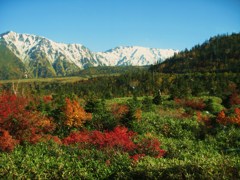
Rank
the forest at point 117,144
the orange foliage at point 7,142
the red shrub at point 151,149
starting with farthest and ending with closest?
the orange foliage at point 7,142, the red shrub at point 151,149, the forest at point 117,144

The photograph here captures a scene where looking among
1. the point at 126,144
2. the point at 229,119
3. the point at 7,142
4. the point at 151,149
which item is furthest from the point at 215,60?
the point at 7,142

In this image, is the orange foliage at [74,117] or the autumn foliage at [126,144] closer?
the autumn foliage at [126,144]

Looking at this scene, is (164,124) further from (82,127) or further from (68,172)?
(68,172)

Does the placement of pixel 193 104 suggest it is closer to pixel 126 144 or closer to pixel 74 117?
pixel 74 117

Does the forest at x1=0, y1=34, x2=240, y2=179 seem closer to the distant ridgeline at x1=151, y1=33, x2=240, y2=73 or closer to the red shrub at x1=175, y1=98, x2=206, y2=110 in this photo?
the red shrub at x1=175, y1=98, x2=206, y2=110

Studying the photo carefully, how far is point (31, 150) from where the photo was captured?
79.2 ft

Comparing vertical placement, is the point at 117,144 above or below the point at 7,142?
below

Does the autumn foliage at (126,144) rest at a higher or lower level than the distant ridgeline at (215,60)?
lower

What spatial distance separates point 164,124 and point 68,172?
2209 centimetres

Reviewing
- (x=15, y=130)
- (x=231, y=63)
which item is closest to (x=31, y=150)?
(x=15, y=130)

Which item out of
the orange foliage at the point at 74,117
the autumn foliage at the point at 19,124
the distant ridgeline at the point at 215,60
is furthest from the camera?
the distant ridgeline at the point at 215,60

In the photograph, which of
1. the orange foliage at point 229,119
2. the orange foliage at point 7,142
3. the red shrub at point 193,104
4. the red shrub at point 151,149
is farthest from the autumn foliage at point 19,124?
the red shrub at point 193,104

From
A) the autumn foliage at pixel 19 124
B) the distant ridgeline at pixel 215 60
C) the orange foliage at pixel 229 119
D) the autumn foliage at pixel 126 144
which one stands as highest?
the distant ridgeline at pixel 215 60

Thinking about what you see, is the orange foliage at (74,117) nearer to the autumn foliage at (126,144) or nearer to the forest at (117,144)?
the forest at (117,144)
